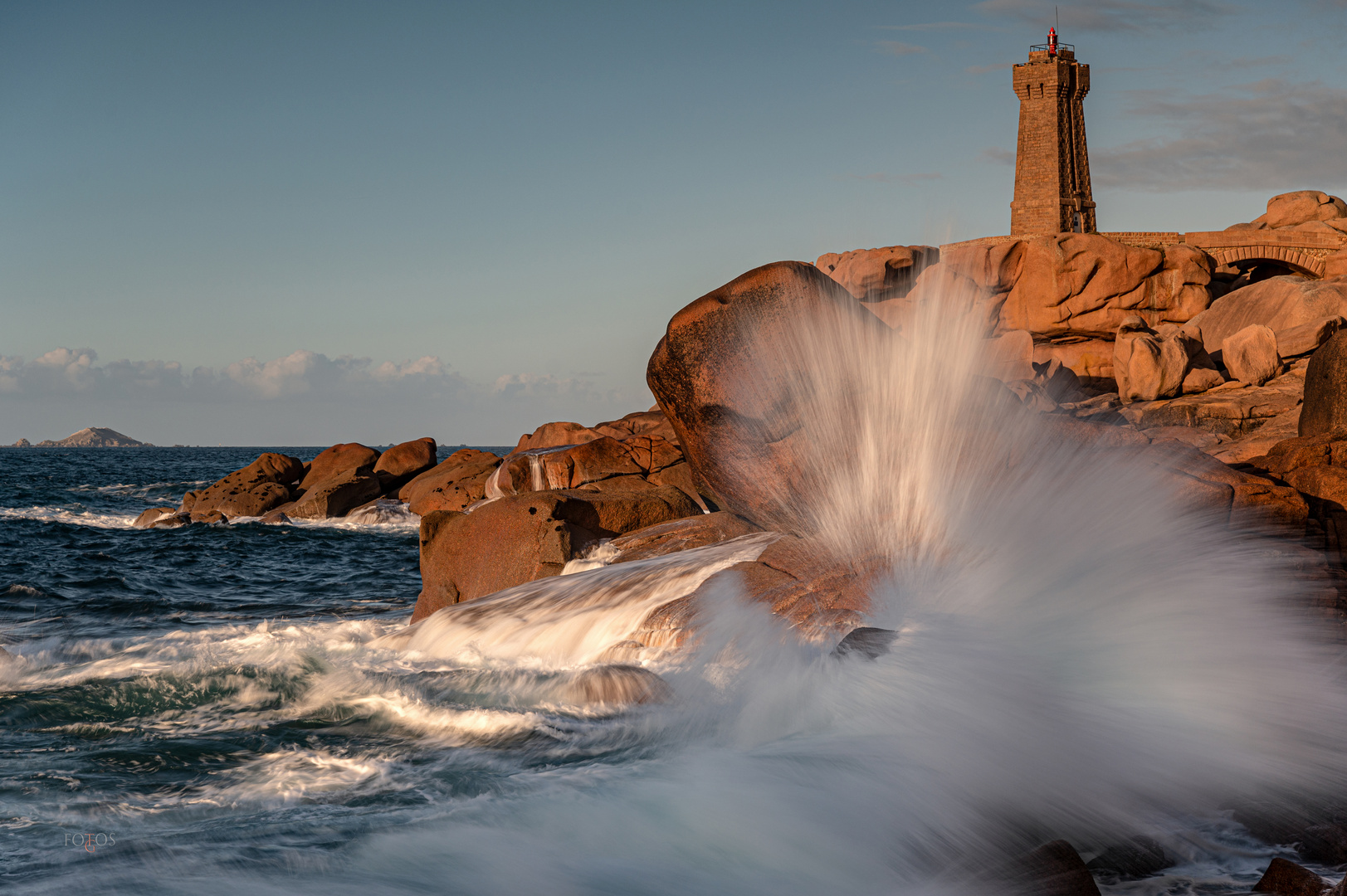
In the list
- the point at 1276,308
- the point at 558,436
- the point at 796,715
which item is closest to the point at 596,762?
the point at 796,715

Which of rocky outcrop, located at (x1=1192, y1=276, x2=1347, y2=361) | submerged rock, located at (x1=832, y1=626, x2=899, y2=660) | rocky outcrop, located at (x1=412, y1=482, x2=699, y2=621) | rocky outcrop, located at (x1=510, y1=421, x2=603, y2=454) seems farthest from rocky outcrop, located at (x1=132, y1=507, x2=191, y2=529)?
rocky outcrop, located at (x1=1192, y1=276, x2=1347, y2=361)

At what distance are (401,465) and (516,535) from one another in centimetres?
2248

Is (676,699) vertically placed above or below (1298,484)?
below

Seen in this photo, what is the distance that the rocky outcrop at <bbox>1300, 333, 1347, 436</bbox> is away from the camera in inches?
391

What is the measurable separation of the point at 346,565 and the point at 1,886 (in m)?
14.4

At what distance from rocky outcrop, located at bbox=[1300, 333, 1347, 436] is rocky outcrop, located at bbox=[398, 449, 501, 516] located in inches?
680

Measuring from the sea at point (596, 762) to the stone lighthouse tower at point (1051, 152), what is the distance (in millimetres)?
39420

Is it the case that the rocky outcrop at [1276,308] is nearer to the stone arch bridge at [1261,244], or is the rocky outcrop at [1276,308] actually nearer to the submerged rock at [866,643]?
the stone arch bridge at [1261,244]

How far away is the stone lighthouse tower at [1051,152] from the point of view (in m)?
41.7

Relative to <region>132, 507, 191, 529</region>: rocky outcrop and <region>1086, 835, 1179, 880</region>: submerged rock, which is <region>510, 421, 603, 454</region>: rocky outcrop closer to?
<region>132, 507, 191, 529</region>: rocky outcrop

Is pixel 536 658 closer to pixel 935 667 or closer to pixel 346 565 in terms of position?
pixel 935 667

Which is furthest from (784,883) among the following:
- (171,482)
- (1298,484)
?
(171,482)

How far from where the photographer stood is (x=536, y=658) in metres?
7.30

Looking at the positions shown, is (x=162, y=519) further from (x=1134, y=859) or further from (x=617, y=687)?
(x=1134, y=859)
